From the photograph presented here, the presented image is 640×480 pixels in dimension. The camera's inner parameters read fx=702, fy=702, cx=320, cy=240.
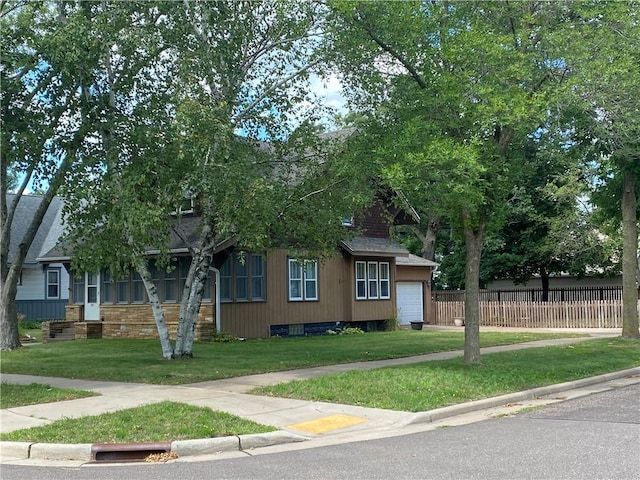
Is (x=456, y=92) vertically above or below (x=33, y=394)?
above

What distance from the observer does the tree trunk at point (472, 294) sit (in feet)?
49.1

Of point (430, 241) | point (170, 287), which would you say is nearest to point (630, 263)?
point (170, 287)

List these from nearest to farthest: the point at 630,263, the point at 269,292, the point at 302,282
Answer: the point at 630,263
the point at 269,292
the point at 302,282

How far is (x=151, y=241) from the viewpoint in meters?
14.8

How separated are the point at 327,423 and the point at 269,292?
52.2ft

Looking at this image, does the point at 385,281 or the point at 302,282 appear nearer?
the point at 302,282

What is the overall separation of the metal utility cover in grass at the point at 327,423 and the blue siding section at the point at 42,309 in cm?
2942

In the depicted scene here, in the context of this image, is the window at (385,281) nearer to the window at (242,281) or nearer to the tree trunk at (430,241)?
the window at (242,281)

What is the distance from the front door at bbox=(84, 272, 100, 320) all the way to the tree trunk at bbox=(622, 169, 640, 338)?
19044 mm

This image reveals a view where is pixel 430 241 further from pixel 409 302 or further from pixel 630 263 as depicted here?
pixel 630 263

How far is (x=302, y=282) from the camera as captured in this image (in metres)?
27.2

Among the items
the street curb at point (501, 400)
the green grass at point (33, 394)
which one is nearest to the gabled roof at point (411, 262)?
the street curb at point (501, 400)

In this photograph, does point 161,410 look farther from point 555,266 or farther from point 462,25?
point 555,266

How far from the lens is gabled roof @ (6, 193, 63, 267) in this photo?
36594 mm
